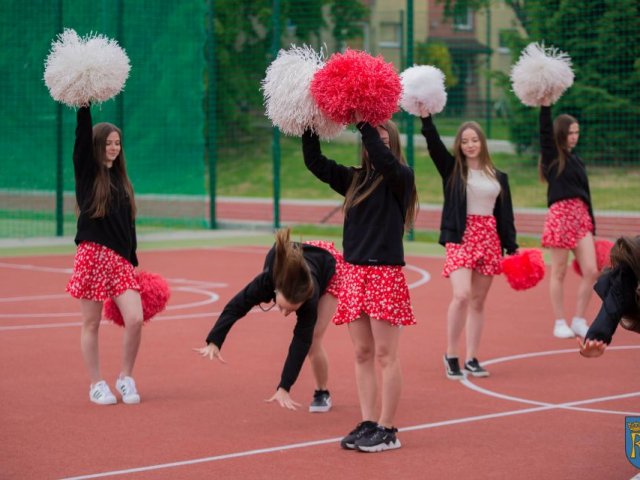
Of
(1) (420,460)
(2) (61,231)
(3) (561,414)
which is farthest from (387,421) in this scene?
(2) (61,231)

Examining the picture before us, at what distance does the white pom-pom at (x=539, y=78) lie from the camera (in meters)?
9.64

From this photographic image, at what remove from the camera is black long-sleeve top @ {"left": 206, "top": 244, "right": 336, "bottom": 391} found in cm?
661

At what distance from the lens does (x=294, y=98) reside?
619 cm

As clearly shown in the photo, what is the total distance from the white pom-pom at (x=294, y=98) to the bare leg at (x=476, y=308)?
8.94 feet

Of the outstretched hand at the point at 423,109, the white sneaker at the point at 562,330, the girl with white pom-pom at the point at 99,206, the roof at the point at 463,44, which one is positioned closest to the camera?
the girl with white pom-pom at the point at 99,206

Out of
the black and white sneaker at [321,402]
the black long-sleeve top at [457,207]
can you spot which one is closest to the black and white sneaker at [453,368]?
the black long-sleeve top at [457,207]

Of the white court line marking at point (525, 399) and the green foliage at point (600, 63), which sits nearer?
the white court line marking at point (525, 399)

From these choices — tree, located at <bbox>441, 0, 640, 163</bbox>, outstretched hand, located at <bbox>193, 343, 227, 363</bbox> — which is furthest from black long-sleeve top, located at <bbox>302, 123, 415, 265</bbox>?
tree, located at <bbox>441, 0, 640, 163</bbox>

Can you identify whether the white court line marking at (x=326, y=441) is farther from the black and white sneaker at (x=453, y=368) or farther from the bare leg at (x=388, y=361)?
the black and white sneaker at (x=453, y=368)

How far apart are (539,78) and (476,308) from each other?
2082 mm

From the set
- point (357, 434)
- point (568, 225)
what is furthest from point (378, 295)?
point (568, 225)

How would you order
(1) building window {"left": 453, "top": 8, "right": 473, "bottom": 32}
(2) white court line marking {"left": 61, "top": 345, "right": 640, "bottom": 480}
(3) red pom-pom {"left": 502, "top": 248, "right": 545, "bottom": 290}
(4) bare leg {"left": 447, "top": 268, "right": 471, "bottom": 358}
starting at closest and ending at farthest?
(2) white court line marking {"left": 61, "top": 345, "right": 640, "bottom": 480} < (4) bare leg {"left": 447, "top": 268, "right": 471, "bottom": 358} < (3) red pom-pom {"left": 502, "top": 248, "right": 545, "bottom": 290} < (1) building window {"left": 453, "top": 8, "right": 473, "bottom": 32}

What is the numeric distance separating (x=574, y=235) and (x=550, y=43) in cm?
1038

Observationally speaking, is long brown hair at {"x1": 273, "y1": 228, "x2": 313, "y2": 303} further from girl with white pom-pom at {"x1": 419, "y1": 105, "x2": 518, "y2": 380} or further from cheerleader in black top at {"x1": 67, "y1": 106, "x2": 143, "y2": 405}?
girl with white pom-pom at {"x1": 419, "y1": 105, "x2": 518, "y2": 380}
